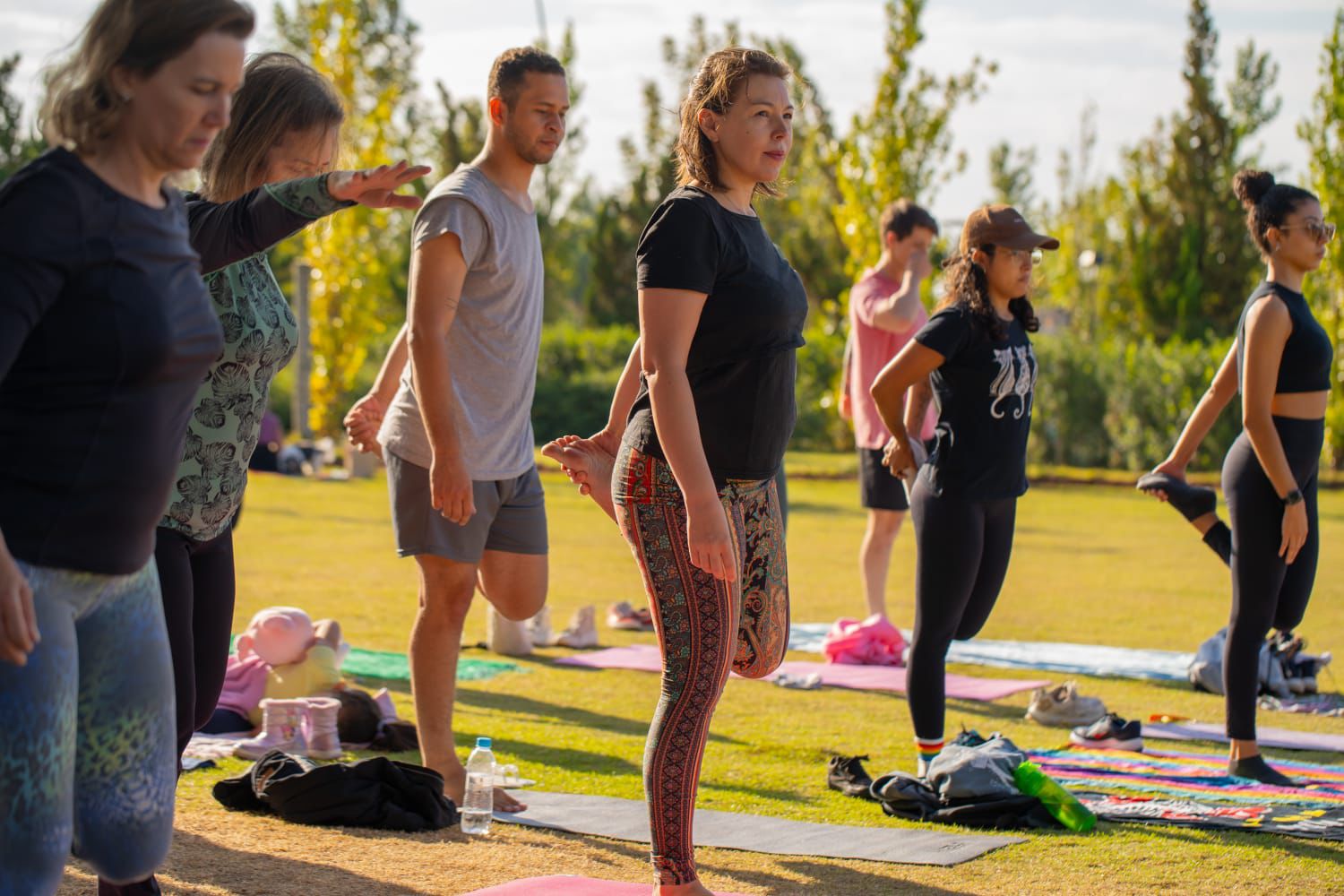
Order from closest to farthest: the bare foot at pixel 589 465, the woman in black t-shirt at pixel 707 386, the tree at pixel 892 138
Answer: the woman in black t-shirt at pixel 707 386 < the bare foot at pixel 589 465 < the tree at pixel 892 138

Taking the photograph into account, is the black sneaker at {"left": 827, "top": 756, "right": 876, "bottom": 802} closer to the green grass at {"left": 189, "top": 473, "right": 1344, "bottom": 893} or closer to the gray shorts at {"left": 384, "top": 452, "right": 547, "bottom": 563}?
the green grass at {"left": 189, "top": 473, "right": 1344, "bottom": 893}

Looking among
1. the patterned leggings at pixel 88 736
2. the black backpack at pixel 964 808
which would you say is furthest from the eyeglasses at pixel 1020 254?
the patterned leggings at pixel 88 736

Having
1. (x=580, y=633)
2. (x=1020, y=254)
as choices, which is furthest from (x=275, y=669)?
(x=1020, y=254)

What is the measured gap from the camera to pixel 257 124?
3.90 metres

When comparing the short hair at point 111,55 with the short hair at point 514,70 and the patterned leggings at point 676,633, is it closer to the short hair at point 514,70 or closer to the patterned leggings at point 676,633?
the patterned leggings at point 676,633

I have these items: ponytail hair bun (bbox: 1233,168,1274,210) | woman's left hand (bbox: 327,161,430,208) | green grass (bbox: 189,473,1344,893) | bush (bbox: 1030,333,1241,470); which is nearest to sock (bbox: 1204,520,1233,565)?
green grass (bbox: 189,473,1344,893)

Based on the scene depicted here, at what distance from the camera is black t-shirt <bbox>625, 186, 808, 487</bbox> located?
148 inches

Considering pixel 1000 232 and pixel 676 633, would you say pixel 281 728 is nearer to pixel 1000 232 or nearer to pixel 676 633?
pixel 676 633

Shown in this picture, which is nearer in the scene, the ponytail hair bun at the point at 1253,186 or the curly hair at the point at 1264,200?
the curly hair at the point at 1264,200

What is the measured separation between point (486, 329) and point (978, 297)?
71.6 inches

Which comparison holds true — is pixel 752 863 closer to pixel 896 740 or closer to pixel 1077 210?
pixel 896 740

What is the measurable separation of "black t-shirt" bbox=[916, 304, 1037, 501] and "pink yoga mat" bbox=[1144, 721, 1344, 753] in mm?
1825

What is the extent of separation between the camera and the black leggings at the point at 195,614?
363 centimetres

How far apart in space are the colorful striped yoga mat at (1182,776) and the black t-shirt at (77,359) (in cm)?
413
